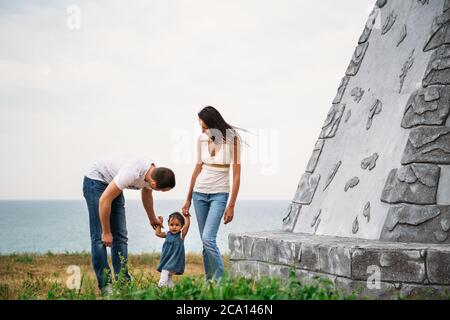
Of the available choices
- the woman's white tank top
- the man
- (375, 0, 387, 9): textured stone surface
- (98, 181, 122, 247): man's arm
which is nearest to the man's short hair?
the man

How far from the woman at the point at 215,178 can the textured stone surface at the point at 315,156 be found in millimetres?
1521

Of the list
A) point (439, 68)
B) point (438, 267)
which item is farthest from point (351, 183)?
point (438, 267)

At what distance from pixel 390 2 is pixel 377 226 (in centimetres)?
306

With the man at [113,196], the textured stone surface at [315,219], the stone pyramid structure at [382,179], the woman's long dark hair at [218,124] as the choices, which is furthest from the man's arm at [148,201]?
the textured stone surface at [315,219]

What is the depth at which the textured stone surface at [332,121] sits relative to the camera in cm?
774

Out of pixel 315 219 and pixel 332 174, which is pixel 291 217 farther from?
pixel 332 174

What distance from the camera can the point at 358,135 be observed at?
7.17 m

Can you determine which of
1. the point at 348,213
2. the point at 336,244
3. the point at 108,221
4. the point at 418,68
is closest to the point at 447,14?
the point at 418,68

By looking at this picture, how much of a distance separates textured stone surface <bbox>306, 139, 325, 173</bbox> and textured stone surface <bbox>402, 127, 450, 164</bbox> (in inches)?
73.1

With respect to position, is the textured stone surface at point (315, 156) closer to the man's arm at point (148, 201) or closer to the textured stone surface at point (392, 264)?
the man's arm at point (148, 201)

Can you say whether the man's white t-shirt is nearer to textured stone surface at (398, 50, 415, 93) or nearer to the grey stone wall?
the grey stone wall

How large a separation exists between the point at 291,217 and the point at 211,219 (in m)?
1.60

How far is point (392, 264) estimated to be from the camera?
17.5 feet

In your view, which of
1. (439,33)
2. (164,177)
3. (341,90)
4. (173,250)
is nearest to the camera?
(164,177)
